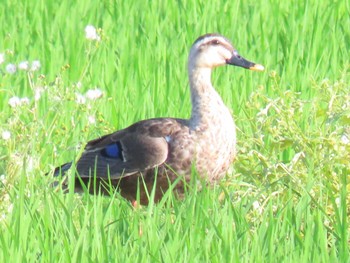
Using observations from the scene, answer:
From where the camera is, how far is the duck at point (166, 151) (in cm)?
572

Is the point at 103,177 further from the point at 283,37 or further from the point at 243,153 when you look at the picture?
the point at 283,37

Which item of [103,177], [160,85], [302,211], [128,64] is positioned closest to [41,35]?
[128,64]

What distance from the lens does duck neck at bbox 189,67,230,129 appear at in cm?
591

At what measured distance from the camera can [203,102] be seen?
6.01 m

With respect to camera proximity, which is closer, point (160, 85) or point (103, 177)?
point (103, 177)

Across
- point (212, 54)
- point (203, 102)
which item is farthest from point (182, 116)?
point (203, 102)

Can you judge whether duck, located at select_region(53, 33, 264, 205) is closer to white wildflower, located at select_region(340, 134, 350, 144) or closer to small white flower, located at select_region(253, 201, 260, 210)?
small white flower, located at select_region(253, 201, 260, 210)

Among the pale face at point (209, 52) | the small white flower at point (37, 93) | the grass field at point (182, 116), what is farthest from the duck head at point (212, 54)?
the small white flower at point (37, 93)

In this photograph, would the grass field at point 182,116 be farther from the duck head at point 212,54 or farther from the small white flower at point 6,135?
the duck head at point 212,54

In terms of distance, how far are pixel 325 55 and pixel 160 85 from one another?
1245 millimetres

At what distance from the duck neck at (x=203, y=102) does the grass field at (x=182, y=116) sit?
153mm

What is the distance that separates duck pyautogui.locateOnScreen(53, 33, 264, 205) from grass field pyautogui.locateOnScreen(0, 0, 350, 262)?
0.34 ft

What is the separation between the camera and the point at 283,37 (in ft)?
27.3

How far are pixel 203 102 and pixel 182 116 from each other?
2.85ft
